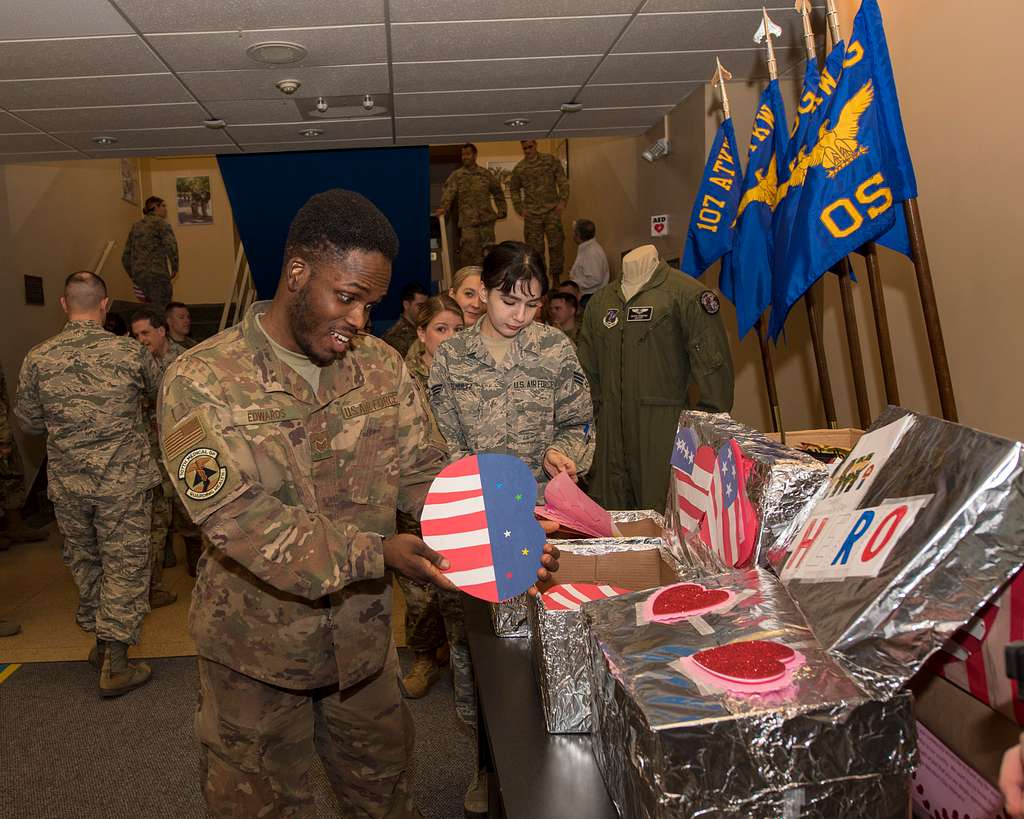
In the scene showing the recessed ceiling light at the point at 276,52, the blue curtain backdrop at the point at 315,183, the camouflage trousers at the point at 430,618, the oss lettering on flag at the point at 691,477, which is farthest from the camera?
the blue curtain backdrop at the point at 315,183

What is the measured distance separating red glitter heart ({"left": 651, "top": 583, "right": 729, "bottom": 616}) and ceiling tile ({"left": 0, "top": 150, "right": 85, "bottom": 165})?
21.1ft

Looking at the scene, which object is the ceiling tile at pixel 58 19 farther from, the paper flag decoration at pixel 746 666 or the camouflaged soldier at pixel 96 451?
the paper flag decoration at pixel 746 666

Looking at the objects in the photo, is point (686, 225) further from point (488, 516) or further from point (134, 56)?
point (488, 516)

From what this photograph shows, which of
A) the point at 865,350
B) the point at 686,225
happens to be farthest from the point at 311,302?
the point at 686,225

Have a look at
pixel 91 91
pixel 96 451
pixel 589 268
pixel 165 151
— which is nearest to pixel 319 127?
pixel 165 151

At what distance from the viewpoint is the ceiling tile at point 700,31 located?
3859mm

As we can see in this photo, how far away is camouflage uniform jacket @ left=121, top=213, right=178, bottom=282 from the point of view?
8.03 m

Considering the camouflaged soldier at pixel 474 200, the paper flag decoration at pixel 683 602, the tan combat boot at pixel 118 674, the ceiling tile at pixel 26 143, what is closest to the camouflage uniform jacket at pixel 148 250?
the ceiling tile at pixel 26 143

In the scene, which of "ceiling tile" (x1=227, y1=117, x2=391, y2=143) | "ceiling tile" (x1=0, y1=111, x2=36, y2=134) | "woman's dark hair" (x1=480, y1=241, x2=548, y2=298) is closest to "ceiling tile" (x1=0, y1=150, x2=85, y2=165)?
"ceiling tile" (x1=0, y1=111, x2=36, y2=134)

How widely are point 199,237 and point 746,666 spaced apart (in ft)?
38.7

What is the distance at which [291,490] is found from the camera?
1500 mm

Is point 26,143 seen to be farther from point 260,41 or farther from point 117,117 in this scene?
point 260,41

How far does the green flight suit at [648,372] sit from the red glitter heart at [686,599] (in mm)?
2424

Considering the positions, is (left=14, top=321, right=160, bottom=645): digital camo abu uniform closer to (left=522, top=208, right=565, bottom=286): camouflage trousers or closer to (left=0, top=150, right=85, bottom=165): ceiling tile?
(left=0, top=150, right=85, bottom=165): ceiling tile
